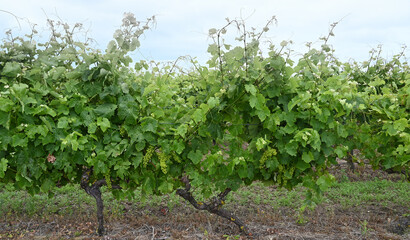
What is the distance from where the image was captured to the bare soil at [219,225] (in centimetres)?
512

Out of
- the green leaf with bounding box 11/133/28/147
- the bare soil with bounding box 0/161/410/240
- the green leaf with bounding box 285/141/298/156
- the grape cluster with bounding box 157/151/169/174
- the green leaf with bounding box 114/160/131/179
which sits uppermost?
the green leaf with bounding box 285/141/298/156

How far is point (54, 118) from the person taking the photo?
4027 millimetres

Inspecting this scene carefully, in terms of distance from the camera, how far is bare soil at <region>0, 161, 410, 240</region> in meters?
5.12

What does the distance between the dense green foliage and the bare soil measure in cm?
104

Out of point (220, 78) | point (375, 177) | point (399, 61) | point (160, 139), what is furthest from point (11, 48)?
point (375, 177)

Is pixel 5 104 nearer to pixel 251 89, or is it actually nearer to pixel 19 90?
pixel 19 90

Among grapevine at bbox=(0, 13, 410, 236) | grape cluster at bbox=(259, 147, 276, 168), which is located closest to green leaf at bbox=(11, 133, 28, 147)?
grapevine at bbox=(0, 13, 410, 236)

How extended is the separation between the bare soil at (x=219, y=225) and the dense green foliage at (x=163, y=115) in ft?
3.43

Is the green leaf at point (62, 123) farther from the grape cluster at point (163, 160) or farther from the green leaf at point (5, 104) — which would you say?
the grape cluster at point (163, 160)

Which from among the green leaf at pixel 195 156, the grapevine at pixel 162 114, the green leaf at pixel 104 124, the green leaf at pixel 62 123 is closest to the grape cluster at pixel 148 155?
the grapevine at pixel 162 114

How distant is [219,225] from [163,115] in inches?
86.5

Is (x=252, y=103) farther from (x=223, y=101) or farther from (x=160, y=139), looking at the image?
(x=160, y=139)

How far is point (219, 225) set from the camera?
5367mm

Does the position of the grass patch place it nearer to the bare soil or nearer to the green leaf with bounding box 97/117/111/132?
the bare soil
